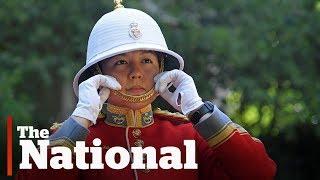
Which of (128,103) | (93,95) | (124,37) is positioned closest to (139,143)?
(128,103)

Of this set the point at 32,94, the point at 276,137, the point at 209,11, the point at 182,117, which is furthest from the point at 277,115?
the point at 182,117

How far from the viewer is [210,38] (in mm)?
7992

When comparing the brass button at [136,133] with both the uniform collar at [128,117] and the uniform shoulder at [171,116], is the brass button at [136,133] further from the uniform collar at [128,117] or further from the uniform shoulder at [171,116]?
the uniform shoulder at [171,116]

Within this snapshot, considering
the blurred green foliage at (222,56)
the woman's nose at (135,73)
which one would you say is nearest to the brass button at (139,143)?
the woman's nose at (135,73)

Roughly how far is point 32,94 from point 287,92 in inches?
94.2

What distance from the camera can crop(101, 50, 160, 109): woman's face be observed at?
134 inches

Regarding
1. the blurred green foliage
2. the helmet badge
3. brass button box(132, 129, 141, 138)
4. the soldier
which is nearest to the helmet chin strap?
the soldier

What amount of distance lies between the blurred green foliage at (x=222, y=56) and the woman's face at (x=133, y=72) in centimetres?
381

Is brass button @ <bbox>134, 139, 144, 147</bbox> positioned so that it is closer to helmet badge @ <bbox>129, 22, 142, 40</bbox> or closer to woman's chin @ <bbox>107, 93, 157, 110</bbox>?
woman's chin @ <bbox>107, 93, 157, 110</bbox>

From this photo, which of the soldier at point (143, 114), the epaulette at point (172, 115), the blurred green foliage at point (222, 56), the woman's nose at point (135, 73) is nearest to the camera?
the soldier at point (143, 114)

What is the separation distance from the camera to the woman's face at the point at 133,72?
11.2 ft

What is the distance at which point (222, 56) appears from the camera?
8.19 metres

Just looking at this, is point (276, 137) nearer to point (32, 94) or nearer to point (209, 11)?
point (209, 11)

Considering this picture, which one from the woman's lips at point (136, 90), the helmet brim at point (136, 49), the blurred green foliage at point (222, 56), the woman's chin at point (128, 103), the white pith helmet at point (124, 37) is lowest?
the woman's chin at point (128, 103)
